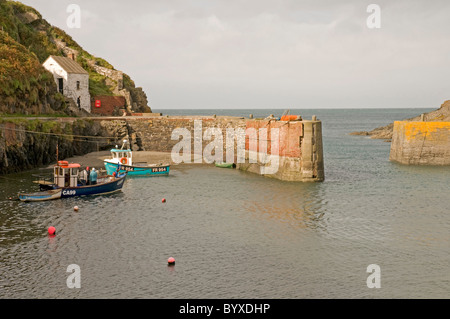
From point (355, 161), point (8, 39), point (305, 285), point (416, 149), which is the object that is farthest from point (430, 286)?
point (8, 39)

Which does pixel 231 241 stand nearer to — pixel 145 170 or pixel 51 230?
pixel 51 230

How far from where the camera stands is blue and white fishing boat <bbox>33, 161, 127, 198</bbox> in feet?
116

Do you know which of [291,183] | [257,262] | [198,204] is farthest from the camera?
[291,183]

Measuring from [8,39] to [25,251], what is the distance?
46.3 metres

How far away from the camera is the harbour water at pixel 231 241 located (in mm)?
19797

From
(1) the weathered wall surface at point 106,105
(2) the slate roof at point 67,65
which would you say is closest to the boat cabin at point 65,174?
(2) the slate roof at point 67,65

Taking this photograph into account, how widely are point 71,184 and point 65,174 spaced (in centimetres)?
87

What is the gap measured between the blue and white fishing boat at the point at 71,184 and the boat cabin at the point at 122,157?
9.30 meters

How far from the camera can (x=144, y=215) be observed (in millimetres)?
31219

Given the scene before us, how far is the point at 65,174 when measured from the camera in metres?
35.8

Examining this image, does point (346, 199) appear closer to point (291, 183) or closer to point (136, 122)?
point (291, 183)

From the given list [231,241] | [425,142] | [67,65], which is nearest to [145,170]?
[231,241]

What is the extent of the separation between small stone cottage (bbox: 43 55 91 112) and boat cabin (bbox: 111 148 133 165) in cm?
2312
